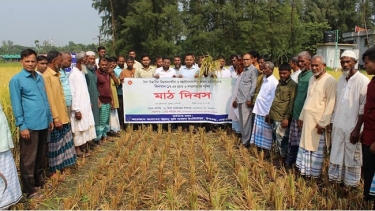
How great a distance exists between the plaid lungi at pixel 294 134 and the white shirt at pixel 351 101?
0.83 metres

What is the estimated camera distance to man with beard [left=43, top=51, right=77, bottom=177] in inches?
168

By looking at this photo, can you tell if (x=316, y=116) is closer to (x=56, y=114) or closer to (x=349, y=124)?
(x=349, y=124)

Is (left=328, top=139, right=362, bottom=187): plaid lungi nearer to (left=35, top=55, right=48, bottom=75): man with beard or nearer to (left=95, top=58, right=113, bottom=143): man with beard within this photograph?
(left=35, top=55, right=48, bottom=75): man with beard

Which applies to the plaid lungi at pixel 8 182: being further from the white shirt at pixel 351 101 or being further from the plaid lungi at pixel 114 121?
the white shirt at pixel 351 101

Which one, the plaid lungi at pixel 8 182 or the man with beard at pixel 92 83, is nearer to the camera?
the plaid lungi at pixel 8 182

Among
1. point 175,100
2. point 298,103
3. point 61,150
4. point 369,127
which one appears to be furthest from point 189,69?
point 369,127

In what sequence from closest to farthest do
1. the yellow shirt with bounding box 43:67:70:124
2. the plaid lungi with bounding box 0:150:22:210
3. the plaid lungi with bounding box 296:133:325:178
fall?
the plaid lungi with bounding box 0:150:22:210
the plaid lungi with bounding box 296:133:325:178
the yellow shirt with bounding box 43:67:70:124

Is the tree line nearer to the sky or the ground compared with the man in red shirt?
nearer to the sky

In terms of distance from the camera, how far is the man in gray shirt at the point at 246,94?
18.8 ft

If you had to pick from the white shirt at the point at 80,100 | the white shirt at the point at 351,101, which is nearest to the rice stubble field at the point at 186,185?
the white shirt at the point at 80,100

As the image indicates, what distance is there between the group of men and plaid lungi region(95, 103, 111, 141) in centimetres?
278

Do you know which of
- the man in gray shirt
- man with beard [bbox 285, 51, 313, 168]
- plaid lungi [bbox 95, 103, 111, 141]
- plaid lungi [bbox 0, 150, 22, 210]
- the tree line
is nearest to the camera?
plaid lungi [bbox 0, 150, 22, 210]

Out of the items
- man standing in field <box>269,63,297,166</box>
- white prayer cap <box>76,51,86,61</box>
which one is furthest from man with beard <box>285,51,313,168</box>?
white prayer cap <box>76,51,86,61</box>

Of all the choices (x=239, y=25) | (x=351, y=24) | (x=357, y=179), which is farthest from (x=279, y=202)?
(x=351, y=24)
